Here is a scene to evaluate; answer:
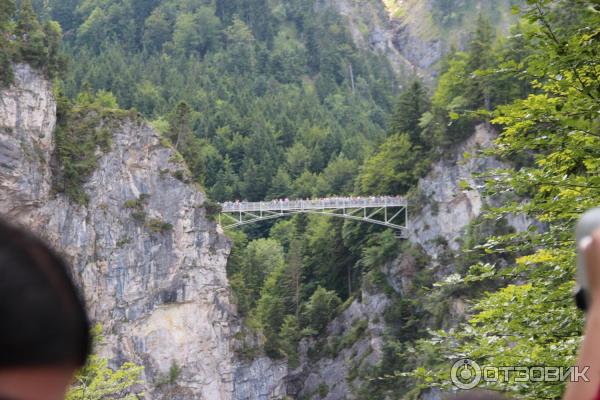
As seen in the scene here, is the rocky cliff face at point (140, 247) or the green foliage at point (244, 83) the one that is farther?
the green foliage at point (244, 83)

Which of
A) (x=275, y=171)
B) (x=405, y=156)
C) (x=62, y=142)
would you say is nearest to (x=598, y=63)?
(x=62, y=142)

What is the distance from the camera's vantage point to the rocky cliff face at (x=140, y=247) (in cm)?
3512

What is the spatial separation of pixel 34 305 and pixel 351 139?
243 ft

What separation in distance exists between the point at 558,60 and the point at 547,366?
79.2 inches

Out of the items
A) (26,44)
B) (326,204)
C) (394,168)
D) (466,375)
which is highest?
(26,44)

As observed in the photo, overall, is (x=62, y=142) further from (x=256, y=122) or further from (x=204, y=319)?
(x=256, y=122)

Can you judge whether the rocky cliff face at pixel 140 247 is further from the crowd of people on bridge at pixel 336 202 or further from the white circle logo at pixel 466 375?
the white circle logo at pixel 466 375

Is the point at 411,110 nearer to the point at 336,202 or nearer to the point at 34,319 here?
the point at 336,202

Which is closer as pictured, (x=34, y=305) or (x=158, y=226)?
(x=34, y=305)

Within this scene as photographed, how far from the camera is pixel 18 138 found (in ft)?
113

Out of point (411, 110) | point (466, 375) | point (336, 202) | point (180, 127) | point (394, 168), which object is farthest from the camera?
point (180, 127)

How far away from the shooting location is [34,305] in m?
1.05

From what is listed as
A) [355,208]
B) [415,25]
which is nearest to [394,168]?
[355,208]

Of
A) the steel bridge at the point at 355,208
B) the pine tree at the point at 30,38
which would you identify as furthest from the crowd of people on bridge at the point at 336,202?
the pine tree at the point at 30,38
